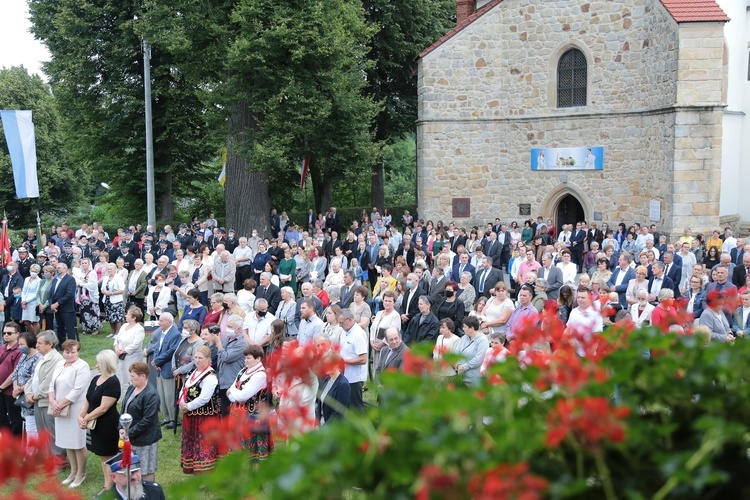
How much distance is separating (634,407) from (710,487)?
308 millimetres

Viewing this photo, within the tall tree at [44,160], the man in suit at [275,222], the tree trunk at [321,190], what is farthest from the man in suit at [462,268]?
the tall tree at [44,160]

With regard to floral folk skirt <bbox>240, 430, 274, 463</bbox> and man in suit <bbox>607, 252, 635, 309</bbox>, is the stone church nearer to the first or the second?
man in suit <bbox>607, 252, 635, 309</bbox>

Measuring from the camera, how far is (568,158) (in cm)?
2562

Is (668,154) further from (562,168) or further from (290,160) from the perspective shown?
(290,160)

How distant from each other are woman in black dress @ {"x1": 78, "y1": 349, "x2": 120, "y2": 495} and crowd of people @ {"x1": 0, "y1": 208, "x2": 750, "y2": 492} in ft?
0.05

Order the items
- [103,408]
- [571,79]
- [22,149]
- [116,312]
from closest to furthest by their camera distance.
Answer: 1. [103,408]
2. [116,312]
3. [22,149]
4. [571,79]

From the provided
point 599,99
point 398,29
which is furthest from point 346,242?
point 398,29

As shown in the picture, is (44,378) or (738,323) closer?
(44,378)

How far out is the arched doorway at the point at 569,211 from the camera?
26.8 meters

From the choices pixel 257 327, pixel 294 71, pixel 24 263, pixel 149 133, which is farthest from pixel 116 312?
pixel 294 71

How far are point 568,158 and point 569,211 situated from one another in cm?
215

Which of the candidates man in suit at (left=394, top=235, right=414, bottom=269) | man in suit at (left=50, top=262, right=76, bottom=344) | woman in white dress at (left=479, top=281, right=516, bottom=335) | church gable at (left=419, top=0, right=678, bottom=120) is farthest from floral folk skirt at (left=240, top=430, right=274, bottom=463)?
church gable at (left=419, top=0, right=678, bottom=120)

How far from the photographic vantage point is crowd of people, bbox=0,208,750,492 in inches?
300

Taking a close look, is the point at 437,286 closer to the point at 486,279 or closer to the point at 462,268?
the point at 486,279
